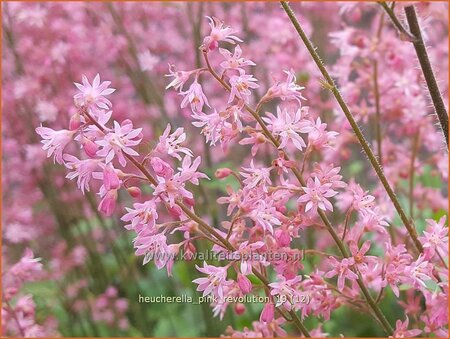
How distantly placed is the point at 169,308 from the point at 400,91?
0.90 m

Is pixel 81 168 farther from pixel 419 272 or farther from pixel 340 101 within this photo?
pixel 419 272

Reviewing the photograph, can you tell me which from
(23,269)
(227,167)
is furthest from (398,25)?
(227,167)

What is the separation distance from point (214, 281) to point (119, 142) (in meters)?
0.20

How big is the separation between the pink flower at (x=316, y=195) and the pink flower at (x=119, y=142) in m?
0.20

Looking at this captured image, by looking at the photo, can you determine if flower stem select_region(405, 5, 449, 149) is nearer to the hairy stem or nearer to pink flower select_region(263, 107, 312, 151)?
pink flower select_region(263, 107, 312, 151)

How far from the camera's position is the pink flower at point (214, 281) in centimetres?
82

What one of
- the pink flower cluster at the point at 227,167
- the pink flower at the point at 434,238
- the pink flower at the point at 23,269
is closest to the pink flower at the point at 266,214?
the pink flower cluster at the point at 227,167

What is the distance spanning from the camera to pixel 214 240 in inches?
32.5

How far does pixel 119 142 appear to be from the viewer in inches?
29.7

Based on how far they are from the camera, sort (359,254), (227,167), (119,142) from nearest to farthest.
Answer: (119,142)
(359,254)
(227,167)

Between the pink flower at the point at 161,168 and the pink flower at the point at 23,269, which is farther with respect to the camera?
the pink flower at the point at 23,269

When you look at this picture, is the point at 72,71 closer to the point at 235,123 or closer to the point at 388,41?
the point at 388,41

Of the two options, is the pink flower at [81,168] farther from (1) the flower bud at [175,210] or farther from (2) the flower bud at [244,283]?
(2) the flower bud at [244,283]

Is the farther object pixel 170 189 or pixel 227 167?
pixel 227 167
